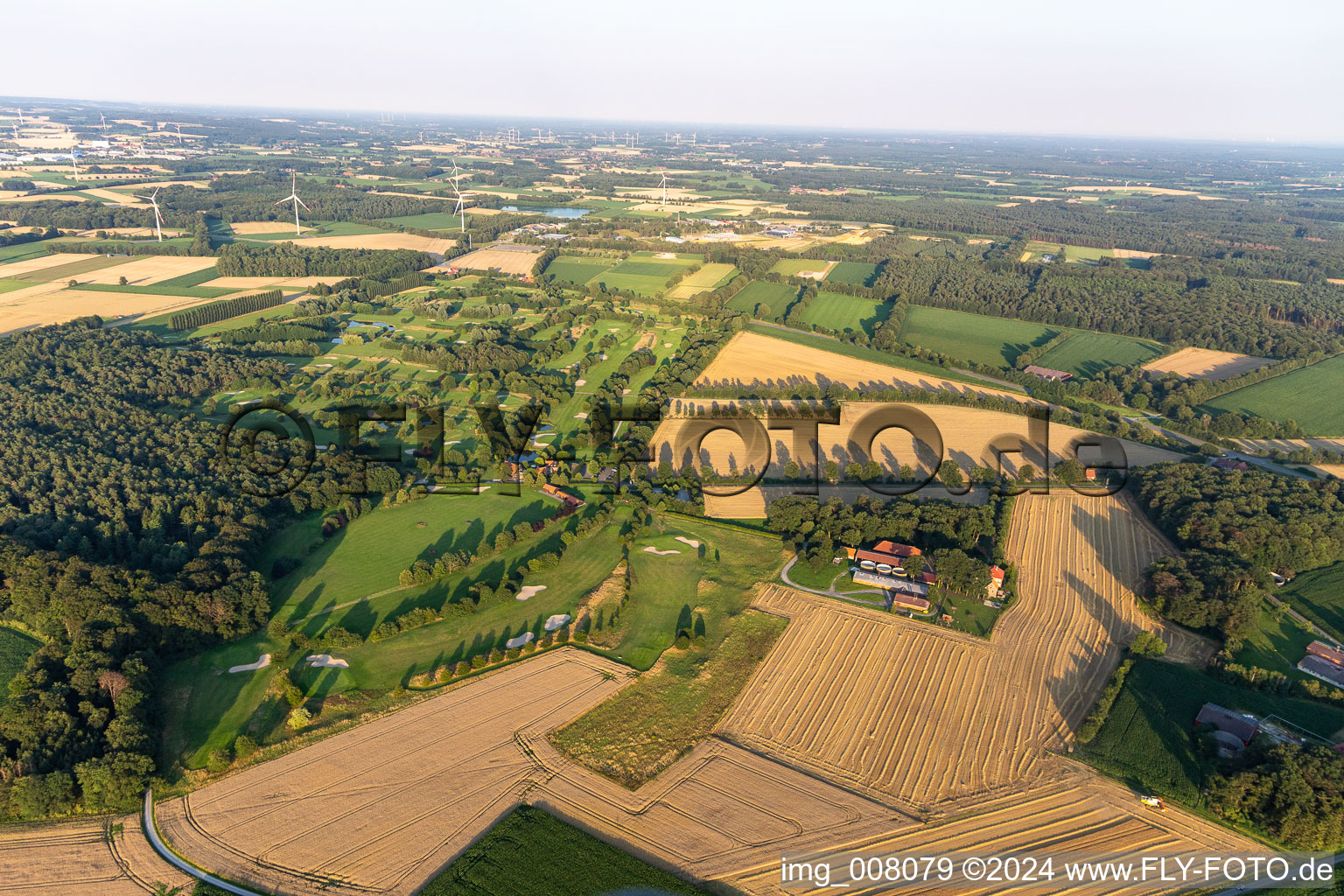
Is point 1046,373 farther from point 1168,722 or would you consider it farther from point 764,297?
point 1168,722

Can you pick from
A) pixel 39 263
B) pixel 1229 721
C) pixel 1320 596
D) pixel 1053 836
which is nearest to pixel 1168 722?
pixel 1229 721

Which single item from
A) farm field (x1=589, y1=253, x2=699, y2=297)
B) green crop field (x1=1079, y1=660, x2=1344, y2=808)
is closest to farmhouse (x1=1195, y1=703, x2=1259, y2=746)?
green crop field (x1=1079, y1=660, x2=1344, y2=808)

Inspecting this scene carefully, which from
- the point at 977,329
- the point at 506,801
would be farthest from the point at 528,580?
the point at 977,329

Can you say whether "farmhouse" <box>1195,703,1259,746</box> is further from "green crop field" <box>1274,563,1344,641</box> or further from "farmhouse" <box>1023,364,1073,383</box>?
"farmhouse" <box>1023,364,1073,383</box>

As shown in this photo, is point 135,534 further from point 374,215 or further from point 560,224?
point 374,215

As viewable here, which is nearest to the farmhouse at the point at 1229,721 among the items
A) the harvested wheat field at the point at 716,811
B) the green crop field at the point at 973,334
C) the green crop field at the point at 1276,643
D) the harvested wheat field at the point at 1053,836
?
the harvested wheat field at the point at 1053,836

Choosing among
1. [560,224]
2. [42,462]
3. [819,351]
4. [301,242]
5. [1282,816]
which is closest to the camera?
[1282,816]

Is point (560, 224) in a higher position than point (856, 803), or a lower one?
higher
